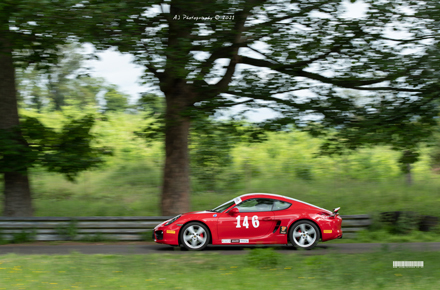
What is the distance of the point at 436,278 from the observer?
6289mm

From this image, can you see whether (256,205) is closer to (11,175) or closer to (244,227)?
(244,227)

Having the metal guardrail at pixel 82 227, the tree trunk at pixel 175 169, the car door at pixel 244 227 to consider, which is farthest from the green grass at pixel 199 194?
the car door at pixel 244 227

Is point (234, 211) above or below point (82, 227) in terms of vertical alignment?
above

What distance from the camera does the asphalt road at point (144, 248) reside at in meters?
9.21

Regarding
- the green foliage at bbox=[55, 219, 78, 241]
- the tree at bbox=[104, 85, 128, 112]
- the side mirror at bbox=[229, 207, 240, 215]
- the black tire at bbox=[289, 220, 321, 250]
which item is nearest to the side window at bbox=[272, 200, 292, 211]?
the black tire at bbox=[289, 220, 321, 250]

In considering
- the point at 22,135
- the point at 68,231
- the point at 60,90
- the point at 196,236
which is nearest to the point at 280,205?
the point at 196,236

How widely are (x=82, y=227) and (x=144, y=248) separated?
235 cm

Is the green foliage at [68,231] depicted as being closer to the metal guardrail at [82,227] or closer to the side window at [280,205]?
the metal guardrail at [82,227]

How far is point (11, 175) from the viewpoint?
12328 mm

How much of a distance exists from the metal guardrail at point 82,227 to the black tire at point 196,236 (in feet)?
6.46

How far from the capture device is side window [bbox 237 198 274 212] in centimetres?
959

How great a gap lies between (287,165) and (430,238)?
7.13 metres

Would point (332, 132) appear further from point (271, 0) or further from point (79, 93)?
point (79, 93)

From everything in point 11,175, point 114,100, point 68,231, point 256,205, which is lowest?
point 68,231
